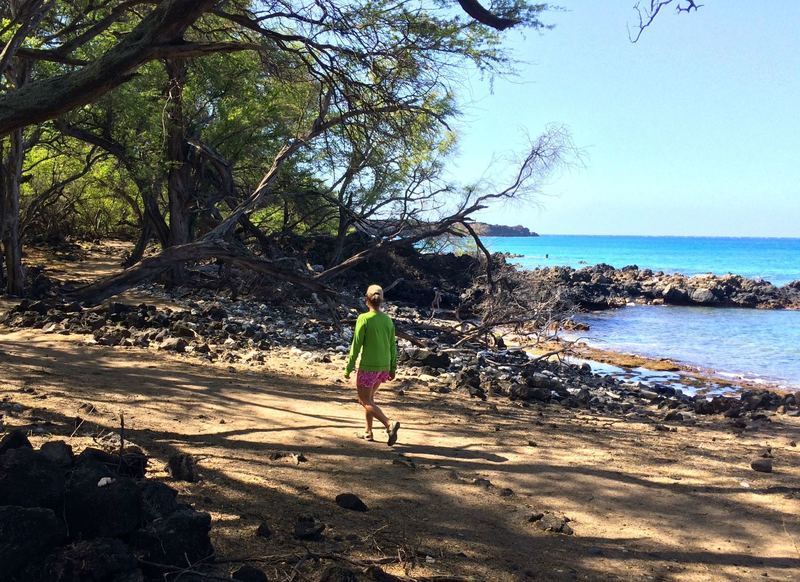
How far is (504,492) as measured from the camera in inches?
225

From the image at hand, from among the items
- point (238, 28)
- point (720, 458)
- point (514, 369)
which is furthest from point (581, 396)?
point (238, 28)

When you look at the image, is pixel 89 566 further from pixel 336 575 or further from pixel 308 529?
pixel 308 529

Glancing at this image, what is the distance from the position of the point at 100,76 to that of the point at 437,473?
4015 millimetres

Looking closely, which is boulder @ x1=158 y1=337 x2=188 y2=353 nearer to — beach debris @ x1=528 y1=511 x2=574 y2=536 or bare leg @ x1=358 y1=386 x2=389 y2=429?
bare leg @ x1=358 y1=386 x2=389 y2=429

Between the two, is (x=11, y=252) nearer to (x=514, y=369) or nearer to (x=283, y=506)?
(x=514, y=369)

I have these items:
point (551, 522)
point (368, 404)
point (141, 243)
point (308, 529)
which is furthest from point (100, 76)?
point (141, 243)

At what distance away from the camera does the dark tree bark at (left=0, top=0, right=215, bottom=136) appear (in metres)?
4.84

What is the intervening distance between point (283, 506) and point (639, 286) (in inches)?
1642

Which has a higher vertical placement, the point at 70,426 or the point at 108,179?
the point at 108,179

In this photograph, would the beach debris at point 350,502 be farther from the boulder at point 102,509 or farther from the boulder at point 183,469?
the boulder at point 102,509

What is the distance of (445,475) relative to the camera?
602cm

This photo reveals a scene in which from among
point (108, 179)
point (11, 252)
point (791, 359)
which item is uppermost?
point (108, 179)

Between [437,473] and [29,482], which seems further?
[437,473]

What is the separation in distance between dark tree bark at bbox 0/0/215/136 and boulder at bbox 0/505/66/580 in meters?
2.91
